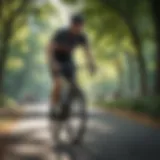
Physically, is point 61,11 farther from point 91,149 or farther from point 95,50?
point 91,149

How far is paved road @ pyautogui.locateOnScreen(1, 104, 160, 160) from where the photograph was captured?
1.40 meters

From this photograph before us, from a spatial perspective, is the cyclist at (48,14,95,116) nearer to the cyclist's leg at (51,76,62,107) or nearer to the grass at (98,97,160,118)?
the cyclist's leg at (51,76,62,107)

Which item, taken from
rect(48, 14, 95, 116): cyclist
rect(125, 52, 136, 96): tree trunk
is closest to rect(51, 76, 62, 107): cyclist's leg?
rect(48, 14, 95, 116): cyclist

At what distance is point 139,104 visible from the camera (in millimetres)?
1469

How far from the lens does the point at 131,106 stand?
1.47 meters

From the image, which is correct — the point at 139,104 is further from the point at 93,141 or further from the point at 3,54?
the point at 3,54

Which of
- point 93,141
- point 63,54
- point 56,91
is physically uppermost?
point 63,54

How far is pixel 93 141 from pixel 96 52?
306 millimetres

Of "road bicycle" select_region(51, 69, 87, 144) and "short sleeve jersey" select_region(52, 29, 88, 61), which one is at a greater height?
"short sleeve jersey" select_region(52, 29, 88, 61)

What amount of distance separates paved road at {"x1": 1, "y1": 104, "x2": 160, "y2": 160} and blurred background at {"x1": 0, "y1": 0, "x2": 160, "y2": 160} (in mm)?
44

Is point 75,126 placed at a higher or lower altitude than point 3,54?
lower

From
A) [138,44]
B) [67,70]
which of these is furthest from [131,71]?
[67,70]

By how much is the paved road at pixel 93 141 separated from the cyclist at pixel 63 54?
0.08m

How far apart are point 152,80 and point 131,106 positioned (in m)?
0.12
